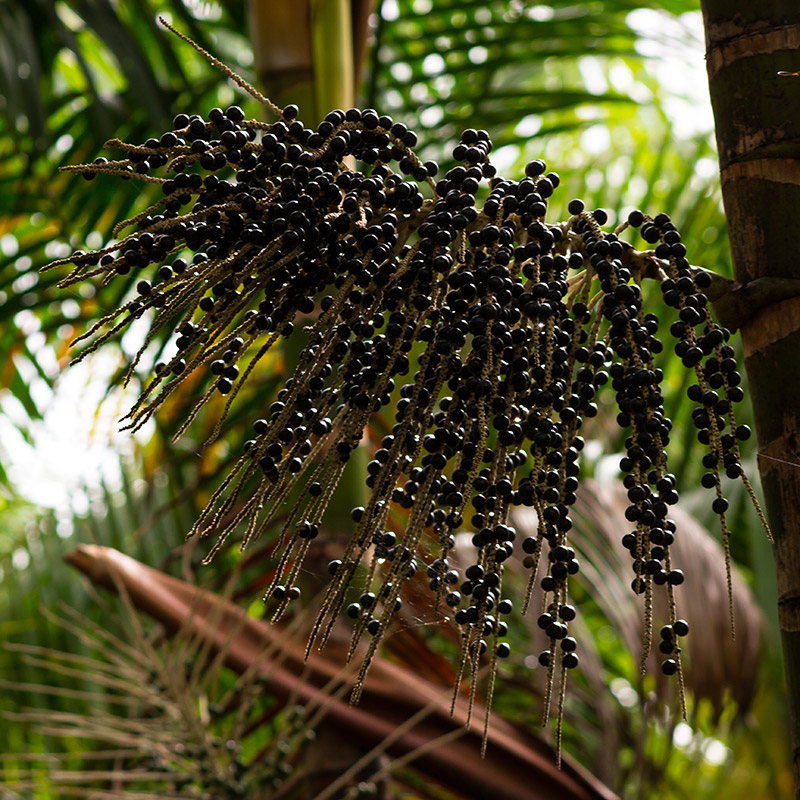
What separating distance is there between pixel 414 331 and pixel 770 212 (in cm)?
35

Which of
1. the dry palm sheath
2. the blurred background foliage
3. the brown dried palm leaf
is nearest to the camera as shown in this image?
the dry palm sheath

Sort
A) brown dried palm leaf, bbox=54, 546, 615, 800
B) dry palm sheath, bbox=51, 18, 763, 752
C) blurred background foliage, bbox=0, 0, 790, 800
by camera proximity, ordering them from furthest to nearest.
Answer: blurred background foliage, bbox=0, 0, 790, 800 < brown dried palm leaf, bbox=54, 546, 615, 800 < dry palm sheath, bbox=51, 18, 763, 752

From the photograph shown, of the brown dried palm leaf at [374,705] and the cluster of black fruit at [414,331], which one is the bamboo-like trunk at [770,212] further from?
the brown dried palm leaf at [374,705]

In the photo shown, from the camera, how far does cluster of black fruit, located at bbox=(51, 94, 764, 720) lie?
2.58 feet

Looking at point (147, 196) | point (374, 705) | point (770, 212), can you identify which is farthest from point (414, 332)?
point (147, 196)

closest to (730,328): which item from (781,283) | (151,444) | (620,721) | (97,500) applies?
(781,283)

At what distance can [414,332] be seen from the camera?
81 cm

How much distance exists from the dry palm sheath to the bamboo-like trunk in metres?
0.05

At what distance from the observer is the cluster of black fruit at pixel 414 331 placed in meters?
0.79

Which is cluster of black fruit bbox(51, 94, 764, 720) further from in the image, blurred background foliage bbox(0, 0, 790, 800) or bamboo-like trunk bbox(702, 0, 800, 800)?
blurred background foliage bbox(0, 0, 790, 800)

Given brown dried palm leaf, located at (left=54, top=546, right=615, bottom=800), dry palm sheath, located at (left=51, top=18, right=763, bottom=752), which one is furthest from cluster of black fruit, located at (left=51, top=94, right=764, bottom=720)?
brown dried palm leaf, located at (left=54, top=546, right=615, bottom=800)

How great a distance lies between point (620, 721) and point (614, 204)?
142 cm

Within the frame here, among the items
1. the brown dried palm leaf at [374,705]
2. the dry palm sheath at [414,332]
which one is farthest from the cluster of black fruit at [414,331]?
the brown dried palm leaf at [374,705]

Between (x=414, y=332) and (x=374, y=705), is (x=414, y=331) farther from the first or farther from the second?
(x=374, y=705)
